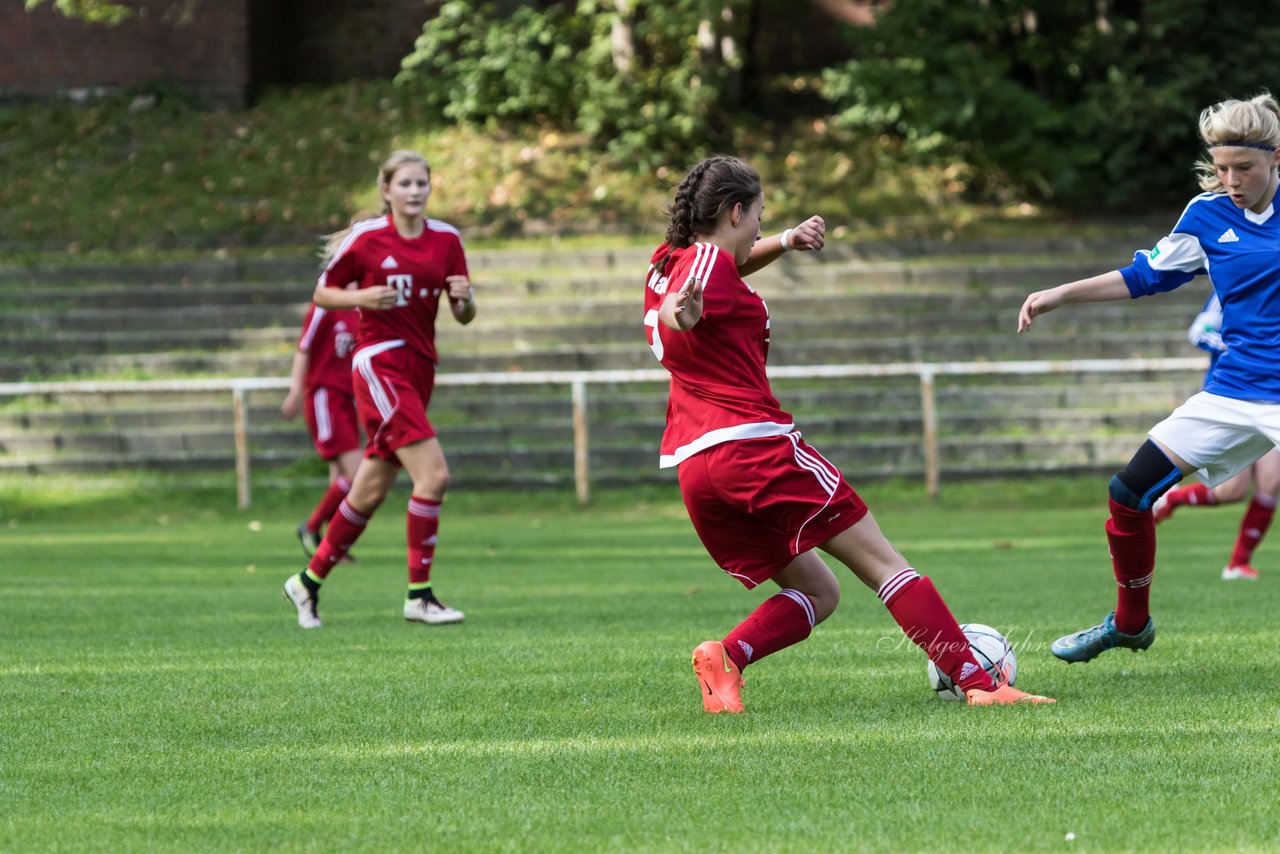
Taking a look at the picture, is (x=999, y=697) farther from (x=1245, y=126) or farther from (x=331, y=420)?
(x=331, y=420)

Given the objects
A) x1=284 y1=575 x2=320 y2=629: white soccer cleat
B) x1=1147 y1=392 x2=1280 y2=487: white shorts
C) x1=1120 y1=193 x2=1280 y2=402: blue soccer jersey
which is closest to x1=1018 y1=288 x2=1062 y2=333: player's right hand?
x1=1120 y1=193 x2=1280 y2=402: blue soccer jersey

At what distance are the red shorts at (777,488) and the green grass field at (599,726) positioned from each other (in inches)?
24.0

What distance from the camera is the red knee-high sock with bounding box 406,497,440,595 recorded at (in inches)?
326

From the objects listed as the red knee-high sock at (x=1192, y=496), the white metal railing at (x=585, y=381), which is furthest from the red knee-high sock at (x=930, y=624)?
the white metal railing at (x=585, y=381)

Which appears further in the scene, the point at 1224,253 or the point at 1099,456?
the point at 1099,456

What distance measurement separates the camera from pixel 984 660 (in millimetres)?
5480

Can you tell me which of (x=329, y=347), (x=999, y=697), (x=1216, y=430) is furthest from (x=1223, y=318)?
(x=329, y=347)

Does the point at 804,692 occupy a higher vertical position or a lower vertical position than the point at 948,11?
lower

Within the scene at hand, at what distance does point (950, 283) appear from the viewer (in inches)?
797

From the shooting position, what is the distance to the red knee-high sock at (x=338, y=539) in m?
8.24

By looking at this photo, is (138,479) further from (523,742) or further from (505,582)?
(523,742)

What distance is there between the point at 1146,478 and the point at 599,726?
215 centimetres

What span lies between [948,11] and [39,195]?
42.7 ft

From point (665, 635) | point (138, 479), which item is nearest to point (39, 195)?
point (138, 479)
